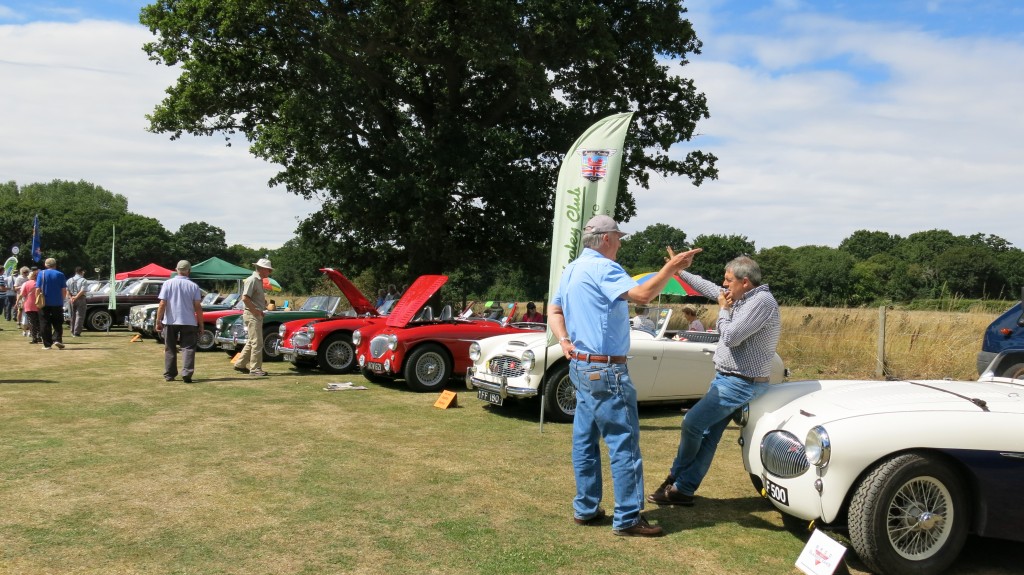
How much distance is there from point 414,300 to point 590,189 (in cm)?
473

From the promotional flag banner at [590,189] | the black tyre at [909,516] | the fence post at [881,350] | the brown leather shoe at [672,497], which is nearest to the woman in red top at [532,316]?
the fence post at [881,350]

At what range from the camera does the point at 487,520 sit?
15.7 ft

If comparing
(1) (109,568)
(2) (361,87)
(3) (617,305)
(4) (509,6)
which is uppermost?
(4) (509,6)

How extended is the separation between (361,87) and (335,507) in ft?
54.1

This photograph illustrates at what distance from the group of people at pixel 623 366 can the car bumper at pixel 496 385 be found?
3.32 metres

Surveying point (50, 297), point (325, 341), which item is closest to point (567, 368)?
point (325, 341)

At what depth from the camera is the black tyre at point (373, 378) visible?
39.6 feet

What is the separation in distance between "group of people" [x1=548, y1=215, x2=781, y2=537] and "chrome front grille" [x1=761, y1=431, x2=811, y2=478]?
1.58ft

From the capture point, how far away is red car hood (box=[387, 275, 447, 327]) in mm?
11727

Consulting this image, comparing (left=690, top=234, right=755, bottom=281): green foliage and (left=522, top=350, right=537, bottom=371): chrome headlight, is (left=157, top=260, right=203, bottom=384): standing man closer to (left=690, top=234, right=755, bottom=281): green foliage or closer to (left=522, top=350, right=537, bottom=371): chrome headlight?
(left=522, top=350, right=537, bottom=371): chrome headlight

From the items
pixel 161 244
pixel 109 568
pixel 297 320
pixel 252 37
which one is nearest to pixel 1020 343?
pixel 109 568

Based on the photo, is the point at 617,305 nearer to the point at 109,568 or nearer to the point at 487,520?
the point at 487,520

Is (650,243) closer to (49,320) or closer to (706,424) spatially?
(49,320)

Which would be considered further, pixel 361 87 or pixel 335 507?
pixel 361 87
